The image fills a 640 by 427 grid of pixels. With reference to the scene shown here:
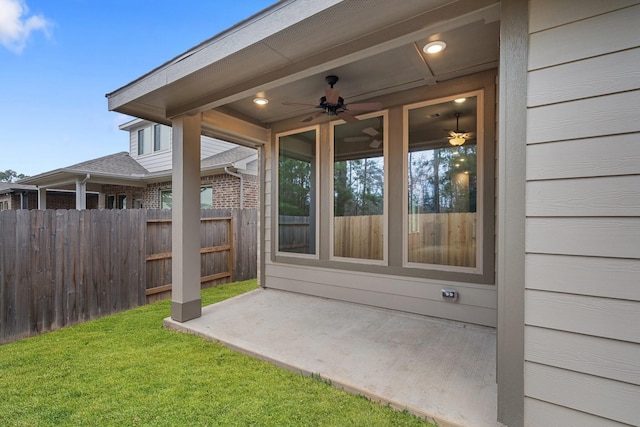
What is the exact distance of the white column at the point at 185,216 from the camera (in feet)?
11.5

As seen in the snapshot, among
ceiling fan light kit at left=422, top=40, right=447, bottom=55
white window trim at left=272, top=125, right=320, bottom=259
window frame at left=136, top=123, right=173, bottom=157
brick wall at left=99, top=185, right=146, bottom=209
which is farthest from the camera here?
brick wall at left=99, top=185, right=146, bottom=209

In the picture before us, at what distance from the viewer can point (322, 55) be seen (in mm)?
2379

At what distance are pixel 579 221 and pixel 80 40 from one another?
15.0 meters

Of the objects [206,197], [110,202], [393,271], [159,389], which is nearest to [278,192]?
[393,271]

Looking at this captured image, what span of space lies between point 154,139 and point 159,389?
10381 mm

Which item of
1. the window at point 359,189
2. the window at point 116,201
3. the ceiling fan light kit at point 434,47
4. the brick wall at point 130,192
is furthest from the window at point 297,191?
the window at point 116,201

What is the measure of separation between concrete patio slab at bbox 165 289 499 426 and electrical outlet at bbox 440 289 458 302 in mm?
290

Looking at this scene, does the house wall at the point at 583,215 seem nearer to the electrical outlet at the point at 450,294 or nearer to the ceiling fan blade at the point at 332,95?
the electrical outlet at the point at 450,294

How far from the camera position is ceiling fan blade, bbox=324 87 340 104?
334 centimetres

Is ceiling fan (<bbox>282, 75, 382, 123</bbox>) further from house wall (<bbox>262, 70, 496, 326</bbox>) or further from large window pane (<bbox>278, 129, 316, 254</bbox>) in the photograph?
large window pane (<bbox>278, 129, 316, 254</bbox>)

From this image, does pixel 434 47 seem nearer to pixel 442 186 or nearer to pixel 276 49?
pixel 276 49

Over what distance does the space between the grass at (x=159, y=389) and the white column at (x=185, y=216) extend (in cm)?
52

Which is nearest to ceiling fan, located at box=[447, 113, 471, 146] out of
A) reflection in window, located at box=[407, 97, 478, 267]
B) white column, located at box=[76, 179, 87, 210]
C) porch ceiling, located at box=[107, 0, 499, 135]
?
reflection in window, located at box=[407, 97, 478, 267]

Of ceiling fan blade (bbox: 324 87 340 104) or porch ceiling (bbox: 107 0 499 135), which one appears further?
ceiling fan blade (bbox: 324 87 340 104)
